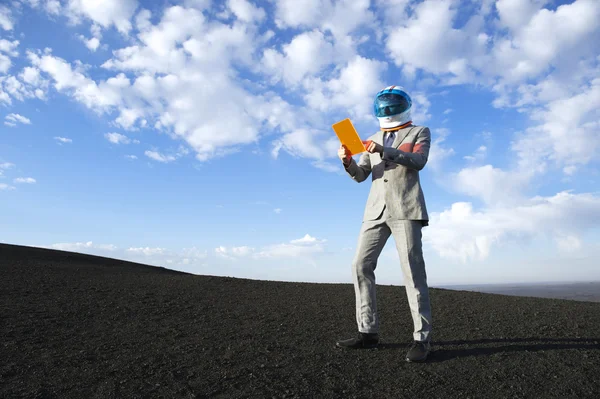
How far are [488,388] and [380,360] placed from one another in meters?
0.94

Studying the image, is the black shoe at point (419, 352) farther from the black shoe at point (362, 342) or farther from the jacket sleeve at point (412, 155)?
the jacket sleeve at point (412, 155)

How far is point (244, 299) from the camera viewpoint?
7266mm

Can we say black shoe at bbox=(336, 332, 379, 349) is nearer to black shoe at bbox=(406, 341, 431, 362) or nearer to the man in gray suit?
the man in gray suit

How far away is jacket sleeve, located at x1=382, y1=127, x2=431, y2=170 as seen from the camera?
4.12 meters

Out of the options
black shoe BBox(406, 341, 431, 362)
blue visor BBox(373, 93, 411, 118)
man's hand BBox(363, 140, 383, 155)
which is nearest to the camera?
black shoe BBox(406, 341, 431, 362)

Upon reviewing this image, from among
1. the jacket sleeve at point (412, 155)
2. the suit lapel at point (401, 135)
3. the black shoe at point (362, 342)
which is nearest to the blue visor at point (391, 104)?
the suit lapel at point (401, 135)

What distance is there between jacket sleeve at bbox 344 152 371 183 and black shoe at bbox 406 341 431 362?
1.83m

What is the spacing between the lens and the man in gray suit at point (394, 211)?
13.6 feet

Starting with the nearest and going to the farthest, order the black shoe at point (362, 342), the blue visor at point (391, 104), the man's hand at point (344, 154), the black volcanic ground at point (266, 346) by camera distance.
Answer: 1. the black volcanic ground at point (266, 346)
2. the black shoe at point (362, 342)
3. the man's hand at point (344, 154)
4. the blue visor at point (391, 104)

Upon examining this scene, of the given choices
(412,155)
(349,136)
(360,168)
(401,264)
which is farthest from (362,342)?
(349,136)

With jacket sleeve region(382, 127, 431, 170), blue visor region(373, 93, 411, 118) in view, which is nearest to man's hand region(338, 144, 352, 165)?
jacket sleeve region(382, 127, 431, 170)

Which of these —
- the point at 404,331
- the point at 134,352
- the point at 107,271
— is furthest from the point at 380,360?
the point at 107,271

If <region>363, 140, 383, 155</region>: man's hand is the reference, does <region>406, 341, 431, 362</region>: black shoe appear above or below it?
below

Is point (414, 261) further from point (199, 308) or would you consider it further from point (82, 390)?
point (199, 308)
